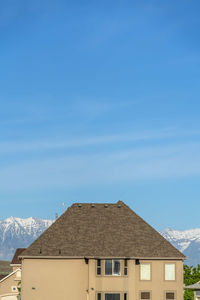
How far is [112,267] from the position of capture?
6844 cm

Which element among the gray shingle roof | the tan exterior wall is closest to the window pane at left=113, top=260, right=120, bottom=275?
the gray shingle roof

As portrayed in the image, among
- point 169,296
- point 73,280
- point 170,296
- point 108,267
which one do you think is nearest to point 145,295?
point 169,296

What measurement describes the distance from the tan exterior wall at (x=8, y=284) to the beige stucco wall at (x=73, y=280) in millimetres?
41731

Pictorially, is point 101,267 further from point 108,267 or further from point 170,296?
point 170,296

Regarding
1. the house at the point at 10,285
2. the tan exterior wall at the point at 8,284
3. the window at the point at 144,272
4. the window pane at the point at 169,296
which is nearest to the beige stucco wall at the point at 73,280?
the window at the point at 144,272

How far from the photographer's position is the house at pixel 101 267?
6831 centimetres

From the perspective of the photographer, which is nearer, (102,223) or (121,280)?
(121,280)

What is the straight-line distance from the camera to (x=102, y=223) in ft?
241

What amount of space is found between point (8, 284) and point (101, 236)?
145ft

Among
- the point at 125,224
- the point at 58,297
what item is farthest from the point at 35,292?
the point at 125,224

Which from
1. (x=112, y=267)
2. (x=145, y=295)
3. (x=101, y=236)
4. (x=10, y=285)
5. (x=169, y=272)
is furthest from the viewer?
(x=10, y=285)

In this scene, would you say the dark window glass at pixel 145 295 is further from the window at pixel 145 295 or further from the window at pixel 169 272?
the window at pixel 169 272

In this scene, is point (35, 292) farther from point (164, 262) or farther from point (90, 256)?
point (164, 262)

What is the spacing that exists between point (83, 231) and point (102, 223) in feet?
7.71
